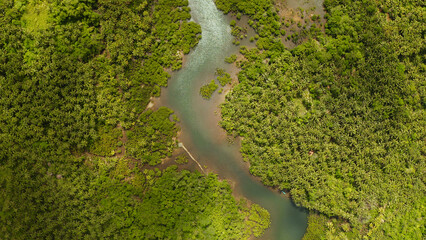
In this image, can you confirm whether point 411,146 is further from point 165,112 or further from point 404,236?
point 165,112

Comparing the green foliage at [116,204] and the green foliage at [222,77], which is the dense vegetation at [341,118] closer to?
the green foliage at [222,77]

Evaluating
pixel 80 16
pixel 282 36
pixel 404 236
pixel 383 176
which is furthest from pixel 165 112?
pixel 404 236

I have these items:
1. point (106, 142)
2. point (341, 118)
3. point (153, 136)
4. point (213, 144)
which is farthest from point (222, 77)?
point (106, 142)

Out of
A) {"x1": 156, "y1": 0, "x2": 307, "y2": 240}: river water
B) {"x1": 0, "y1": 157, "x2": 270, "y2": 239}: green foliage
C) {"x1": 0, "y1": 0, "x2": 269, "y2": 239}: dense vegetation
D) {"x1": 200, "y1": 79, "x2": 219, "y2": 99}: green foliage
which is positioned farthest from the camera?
{"x1": 200, "y1": 79, "x2": 219, "y2": 99}: green foliage

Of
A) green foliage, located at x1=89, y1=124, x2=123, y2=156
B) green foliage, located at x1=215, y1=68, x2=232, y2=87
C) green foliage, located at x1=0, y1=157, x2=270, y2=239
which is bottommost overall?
green foliage, located at x1=0, y1=157, x2=270, y2=239

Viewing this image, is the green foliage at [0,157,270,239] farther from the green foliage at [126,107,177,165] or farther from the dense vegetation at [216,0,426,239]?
the dense vegetation at [216,0,426,239]

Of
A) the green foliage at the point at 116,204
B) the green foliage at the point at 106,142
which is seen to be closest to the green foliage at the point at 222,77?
the green foliage at the point at 116,204

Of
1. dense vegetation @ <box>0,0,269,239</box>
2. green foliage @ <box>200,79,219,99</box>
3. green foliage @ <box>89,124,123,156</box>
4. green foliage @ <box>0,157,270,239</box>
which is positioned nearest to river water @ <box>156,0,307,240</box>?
green foliage @ <box>200,79,219,99</box>
